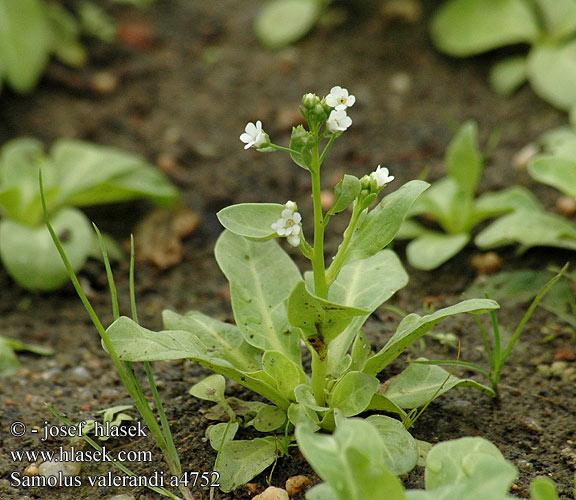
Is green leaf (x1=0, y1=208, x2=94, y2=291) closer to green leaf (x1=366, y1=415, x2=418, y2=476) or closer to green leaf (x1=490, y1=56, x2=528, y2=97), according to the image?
green leaf (x1=366, y1=415, x2=418, y2=476)

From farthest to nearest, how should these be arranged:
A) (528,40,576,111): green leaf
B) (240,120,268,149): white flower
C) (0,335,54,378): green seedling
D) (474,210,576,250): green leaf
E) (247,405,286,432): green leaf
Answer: (528,40,576,111): green leaf, (474,210,576,250): green leaf, (0,335,54,378): green seedling, (247,405,286,432): green leaf, (240,120,268,149): white flower

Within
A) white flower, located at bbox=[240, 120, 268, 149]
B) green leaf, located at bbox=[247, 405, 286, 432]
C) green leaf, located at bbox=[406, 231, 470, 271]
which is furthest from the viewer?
green leaf, located at bbox=[406, 231, 470, 271]

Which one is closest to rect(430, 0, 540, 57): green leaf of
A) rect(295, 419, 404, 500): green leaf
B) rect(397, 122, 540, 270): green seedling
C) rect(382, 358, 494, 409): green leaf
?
rect(397, 122, 540, 270): green seedling

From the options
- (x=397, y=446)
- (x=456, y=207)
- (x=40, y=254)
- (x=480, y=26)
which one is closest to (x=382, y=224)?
(x=397, y=446)

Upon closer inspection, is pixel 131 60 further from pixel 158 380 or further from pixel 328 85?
pixel 158 380

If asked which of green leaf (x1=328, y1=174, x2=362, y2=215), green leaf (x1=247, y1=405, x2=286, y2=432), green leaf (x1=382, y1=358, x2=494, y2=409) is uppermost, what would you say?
green leaf (x1=328, y1=174, x2=362, y2=215)

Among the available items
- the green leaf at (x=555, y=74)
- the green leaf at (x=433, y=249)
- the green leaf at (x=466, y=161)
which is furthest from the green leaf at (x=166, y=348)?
the green leaf at (x=555, y=74)

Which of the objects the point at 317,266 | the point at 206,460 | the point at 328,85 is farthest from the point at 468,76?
the point at 206,460
